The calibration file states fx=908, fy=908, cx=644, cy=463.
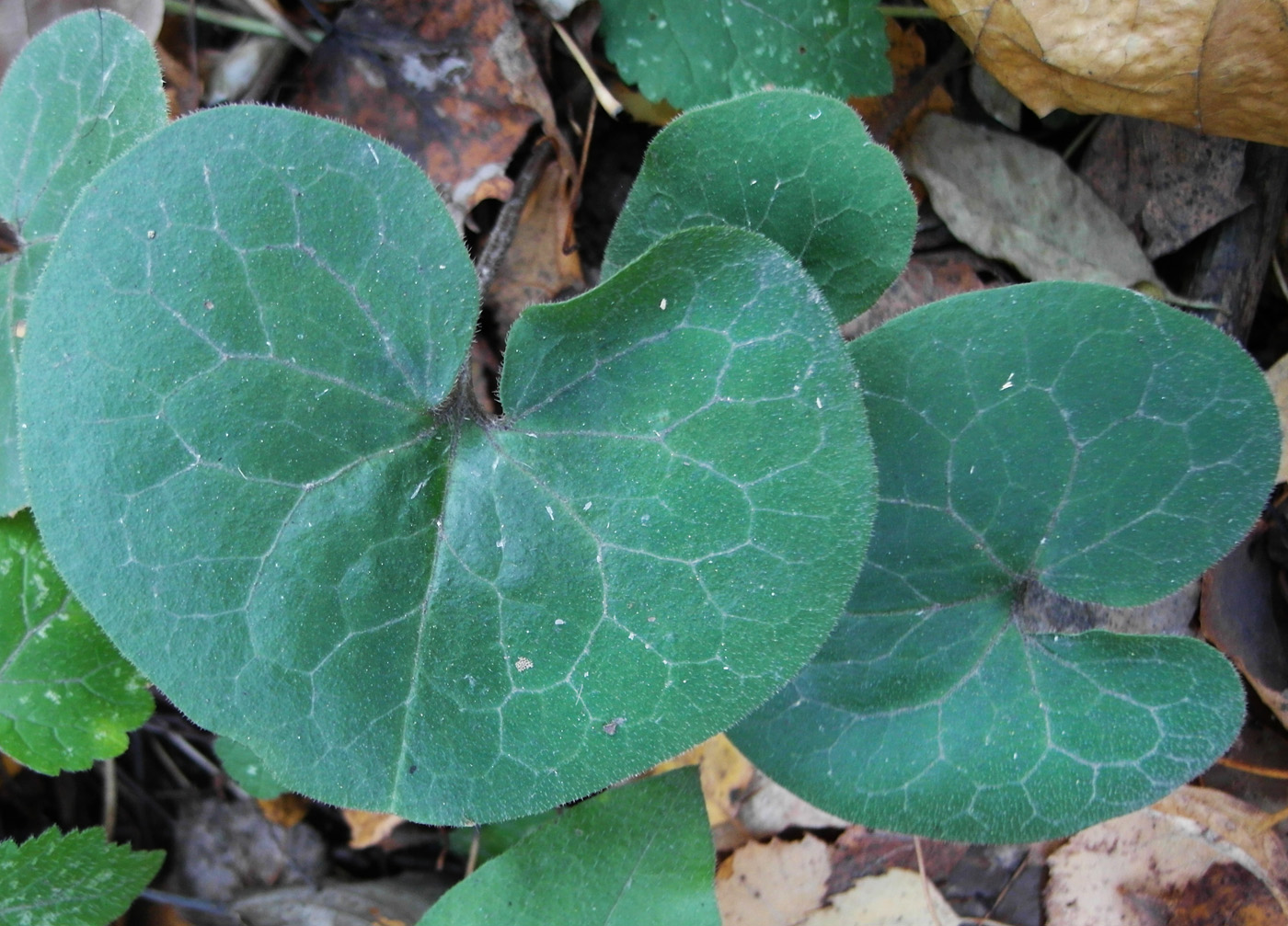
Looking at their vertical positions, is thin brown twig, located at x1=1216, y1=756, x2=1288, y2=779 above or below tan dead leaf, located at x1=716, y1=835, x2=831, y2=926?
below

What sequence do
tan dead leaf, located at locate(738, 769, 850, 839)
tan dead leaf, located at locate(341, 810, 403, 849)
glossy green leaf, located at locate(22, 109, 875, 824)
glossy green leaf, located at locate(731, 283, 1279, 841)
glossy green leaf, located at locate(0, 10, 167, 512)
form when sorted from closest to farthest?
glossy green leaf, located at locate(22, 109, 875, 824) < glossy green leaf, located at locate(731, 283, 1279, 841) < glossy green leaf, located at locate(0, 10, 167, 512) < tan dead leaf, located at locate(738, 769, 850, 839) < tan dead leaf, located at locate(341, 810, 403, 849)

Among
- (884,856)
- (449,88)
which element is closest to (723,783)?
(884,856)

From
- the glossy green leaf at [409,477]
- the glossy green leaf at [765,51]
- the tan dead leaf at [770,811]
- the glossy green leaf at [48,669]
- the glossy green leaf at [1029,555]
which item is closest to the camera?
the glossy green leaf at [409,477]

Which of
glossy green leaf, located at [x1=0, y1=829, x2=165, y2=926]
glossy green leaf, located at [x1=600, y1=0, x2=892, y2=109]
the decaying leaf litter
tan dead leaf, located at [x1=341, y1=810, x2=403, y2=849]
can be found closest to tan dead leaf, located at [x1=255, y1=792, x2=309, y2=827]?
the decaying leaf litter

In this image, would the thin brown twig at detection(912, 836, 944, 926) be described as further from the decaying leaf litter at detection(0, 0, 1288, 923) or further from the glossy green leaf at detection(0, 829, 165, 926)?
the glossy green leaf at detection(0, 829, 165, 926)

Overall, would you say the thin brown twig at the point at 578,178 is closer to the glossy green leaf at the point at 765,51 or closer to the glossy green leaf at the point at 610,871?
the glossy green leaf at the point at 765,51

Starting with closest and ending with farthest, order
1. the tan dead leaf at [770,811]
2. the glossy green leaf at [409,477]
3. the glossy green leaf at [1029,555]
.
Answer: the glossy green leaf at [409,477] < the glossy green leaf at [1029,555] < the tan dead leaf at [770,811]

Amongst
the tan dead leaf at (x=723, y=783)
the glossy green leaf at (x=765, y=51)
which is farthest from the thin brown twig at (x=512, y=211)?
the tan dead leaf at (x=723, y=783)
